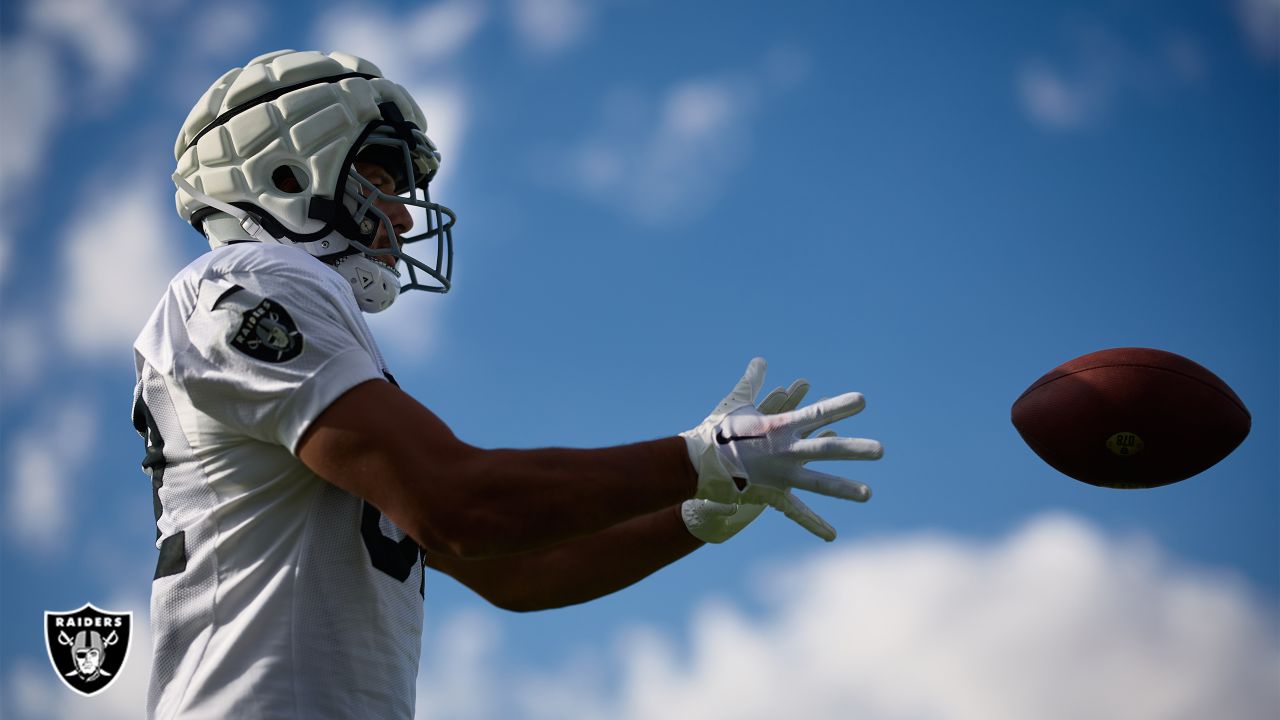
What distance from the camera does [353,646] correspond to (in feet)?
9.24

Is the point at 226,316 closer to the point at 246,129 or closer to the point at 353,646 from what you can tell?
the point at 353,646

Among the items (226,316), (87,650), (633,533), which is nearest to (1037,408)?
(633,533)

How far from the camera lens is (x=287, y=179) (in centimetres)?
378

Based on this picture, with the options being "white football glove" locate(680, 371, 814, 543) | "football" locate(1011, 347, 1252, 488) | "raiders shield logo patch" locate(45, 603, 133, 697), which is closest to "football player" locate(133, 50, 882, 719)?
"white football glove" locate(680, 371, 814, 543)

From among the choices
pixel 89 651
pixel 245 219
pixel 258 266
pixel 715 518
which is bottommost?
pixel 89 651

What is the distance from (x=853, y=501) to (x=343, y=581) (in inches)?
48.5

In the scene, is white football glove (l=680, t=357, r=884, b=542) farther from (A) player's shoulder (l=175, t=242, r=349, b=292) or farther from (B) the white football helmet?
(B) the white football helmet

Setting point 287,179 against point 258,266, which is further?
point 287,179

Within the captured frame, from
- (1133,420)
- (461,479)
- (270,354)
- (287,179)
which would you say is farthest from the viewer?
(1133,420)

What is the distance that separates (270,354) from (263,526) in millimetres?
426

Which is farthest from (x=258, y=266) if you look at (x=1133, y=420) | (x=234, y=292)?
(x=1133, y=420)

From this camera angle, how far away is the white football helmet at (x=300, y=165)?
12.1 feet

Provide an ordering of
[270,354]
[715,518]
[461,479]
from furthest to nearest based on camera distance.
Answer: [715,518], [270,354], [461,479]

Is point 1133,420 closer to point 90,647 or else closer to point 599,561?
point 599,561
